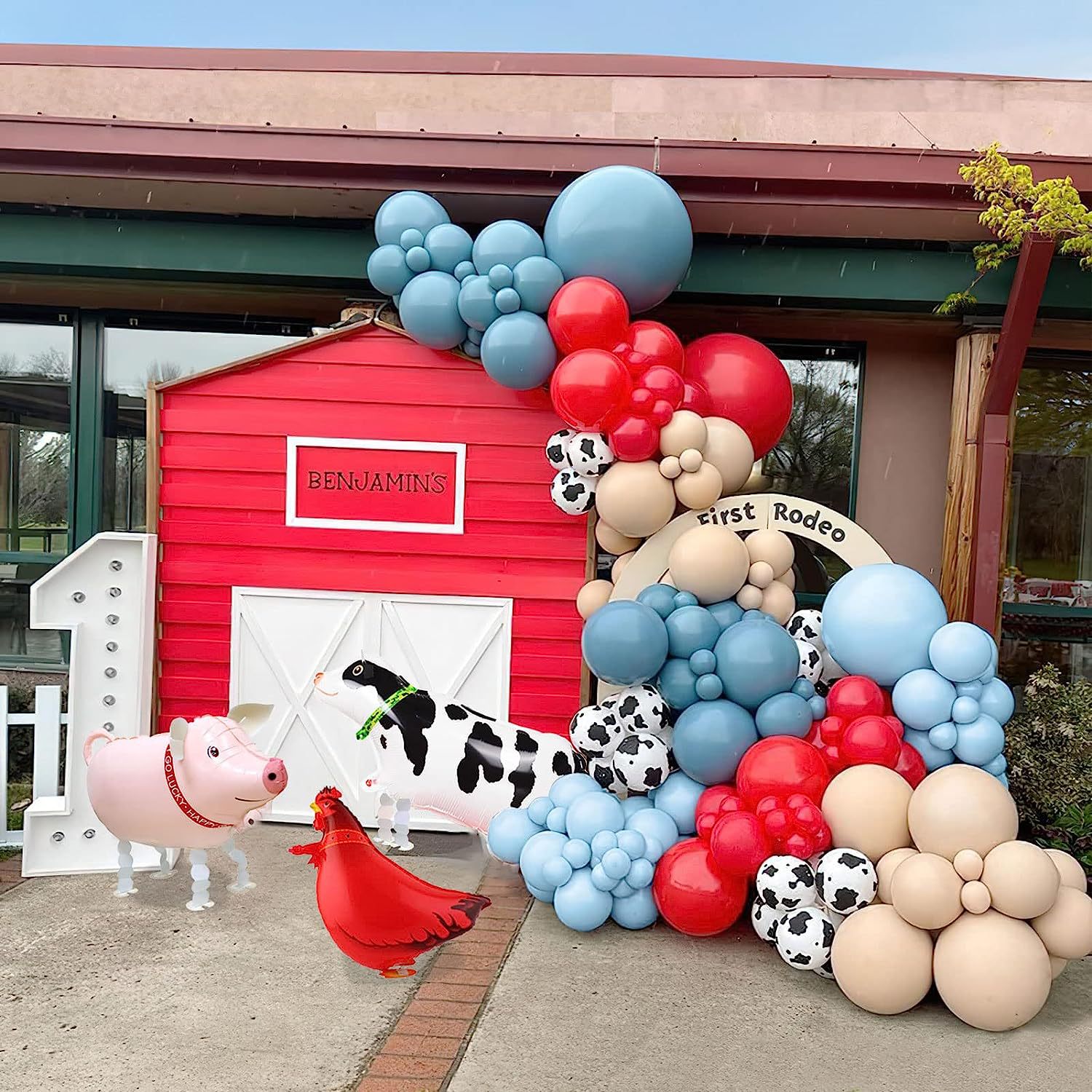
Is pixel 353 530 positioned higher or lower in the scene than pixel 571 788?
higher

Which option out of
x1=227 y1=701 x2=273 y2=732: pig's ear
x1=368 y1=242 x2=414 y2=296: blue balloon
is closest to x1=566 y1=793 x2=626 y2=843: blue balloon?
x1=227 y1=701 x2=273 y2=732: pig's ear

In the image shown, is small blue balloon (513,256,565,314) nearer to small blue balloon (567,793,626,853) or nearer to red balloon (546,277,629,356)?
red balloon (546,277,629,356)

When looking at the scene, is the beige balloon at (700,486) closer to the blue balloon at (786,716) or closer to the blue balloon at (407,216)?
the blue balloon at (786,716)

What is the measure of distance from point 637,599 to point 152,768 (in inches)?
88.3

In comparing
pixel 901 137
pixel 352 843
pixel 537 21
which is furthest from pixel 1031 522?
pixel 537 21

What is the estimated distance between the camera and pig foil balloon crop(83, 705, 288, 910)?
4.07m

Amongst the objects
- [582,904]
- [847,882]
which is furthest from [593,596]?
[847,882]

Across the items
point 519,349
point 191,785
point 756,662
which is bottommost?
point 191,785

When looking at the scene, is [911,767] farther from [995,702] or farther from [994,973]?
[994,973]

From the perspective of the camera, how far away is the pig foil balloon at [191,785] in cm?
407

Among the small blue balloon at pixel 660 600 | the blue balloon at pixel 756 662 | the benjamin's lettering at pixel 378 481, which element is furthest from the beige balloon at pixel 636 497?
the benjamin's lettering at pixel 378 481

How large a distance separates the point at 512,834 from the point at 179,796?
4.66 feet

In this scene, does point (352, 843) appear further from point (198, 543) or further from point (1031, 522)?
point (1031, 522)

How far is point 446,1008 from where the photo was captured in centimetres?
346
